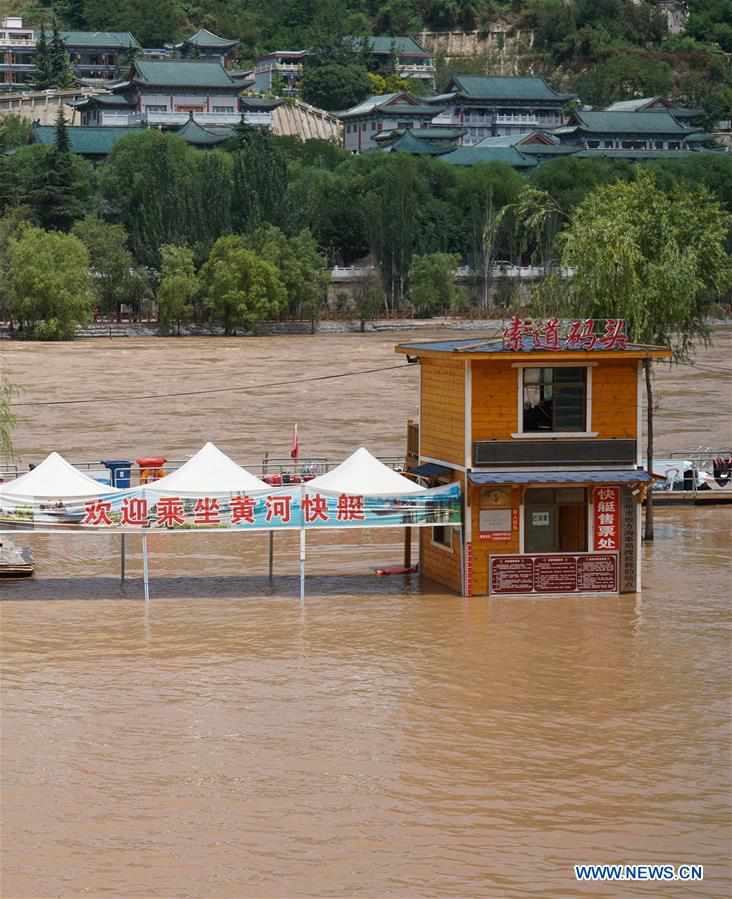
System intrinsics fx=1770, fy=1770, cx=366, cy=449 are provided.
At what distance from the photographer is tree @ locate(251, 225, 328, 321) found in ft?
320

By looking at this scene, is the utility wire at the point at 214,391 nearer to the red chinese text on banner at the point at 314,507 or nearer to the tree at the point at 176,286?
the tree at the point at 176,286

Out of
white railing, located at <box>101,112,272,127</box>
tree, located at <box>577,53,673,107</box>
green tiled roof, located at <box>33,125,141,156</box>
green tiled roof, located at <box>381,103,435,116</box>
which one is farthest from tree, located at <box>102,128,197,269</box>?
tree, located at <box>577,53,673,107</box>

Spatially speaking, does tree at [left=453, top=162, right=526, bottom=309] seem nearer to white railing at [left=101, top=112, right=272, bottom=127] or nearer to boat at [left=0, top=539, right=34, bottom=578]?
white railing at [left=101, top=112, right=272, bottom=127]

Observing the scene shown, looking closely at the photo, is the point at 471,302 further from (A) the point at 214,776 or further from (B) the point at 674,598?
(A) the point at 214,776

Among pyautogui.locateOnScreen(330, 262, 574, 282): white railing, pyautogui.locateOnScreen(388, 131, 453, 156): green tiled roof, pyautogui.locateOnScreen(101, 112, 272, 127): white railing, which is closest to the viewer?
pyautogui.locateOnScreen(330, 262, 574, 282): white railing

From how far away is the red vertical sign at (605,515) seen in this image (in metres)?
27.4

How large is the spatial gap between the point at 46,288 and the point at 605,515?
207ft

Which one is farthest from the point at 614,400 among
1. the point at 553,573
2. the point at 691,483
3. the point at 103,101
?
the point at 103,101

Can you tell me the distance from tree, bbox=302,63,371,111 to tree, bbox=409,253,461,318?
7188 cm

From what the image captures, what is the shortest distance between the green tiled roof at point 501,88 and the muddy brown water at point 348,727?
135m

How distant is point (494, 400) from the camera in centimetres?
2706

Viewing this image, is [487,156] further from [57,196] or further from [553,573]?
[553,573]

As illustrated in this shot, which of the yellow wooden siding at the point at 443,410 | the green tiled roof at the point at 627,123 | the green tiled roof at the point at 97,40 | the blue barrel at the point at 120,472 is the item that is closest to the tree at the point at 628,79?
the green tiled roof at the point at 627,123

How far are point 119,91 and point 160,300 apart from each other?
6781 cm
